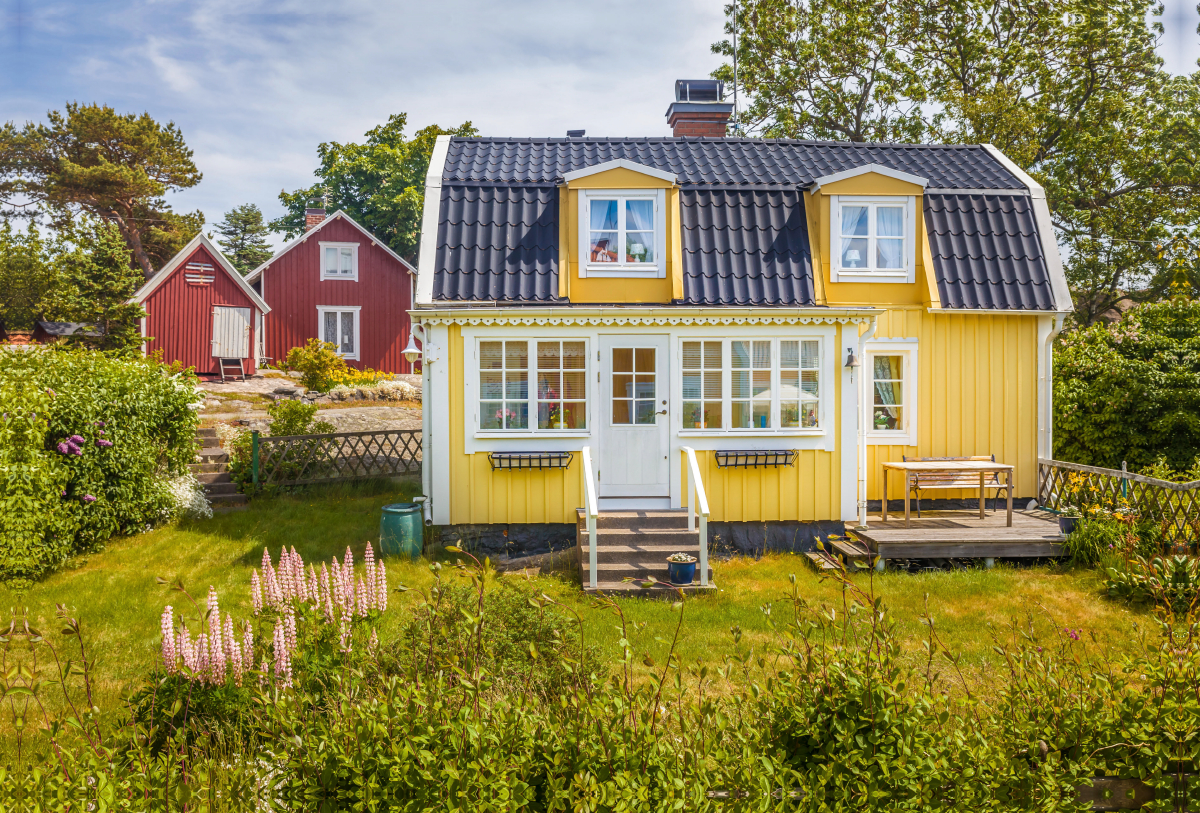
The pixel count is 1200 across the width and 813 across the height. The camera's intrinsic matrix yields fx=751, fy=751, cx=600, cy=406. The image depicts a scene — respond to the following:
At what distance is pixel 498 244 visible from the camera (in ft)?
35.5

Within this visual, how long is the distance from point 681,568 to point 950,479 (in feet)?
14.7

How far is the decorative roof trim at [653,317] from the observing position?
32.0ft

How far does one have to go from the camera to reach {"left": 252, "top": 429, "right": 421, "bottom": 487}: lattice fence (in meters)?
13.4

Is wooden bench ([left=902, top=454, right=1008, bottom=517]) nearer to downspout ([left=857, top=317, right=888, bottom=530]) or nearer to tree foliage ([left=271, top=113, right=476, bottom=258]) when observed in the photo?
downspout ([left=857, top=317, right=888, bottom=530])

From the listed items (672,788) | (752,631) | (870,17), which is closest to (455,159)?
(752,631)

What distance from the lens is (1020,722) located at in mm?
3111

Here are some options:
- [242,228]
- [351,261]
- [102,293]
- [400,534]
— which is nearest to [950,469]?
[400,534]

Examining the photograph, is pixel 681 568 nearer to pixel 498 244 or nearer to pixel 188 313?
pixel 498 244

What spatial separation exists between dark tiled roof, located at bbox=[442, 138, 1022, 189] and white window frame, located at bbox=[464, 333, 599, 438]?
9.29 ft

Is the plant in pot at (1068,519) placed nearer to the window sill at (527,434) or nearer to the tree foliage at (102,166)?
the window sill at (527,434)

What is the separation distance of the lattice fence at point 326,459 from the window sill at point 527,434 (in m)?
5.07

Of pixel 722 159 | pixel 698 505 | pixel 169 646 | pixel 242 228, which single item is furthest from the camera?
pixel 242 228

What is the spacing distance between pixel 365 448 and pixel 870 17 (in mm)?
20561

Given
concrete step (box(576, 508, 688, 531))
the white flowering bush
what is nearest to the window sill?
A: concrete step (box(576, 508, 688, 531))
